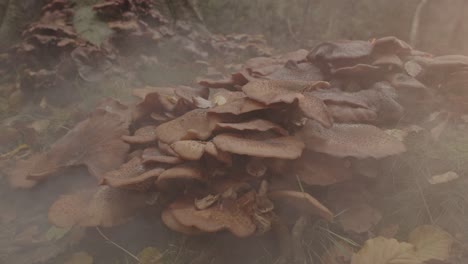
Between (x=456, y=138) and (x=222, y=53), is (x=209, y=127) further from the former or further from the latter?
(x=222, y=53)

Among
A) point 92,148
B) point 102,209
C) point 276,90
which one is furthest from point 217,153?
point 92,148

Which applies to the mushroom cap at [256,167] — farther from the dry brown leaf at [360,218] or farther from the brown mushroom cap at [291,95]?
the dry brown leaf at [360,218]

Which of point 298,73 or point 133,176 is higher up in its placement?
point 298,73

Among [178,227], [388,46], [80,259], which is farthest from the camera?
[388,46]

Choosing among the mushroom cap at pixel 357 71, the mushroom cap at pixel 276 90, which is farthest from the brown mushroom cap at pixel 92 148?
the mushroom cap at pixel 357 71

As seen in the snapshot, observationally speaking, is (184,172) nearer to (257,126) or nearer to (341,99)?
(257,126)

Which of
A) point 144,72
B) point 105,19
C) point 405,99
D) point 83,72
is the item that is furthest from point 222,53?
point 405,99

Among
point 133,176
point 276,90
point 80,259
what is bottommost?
point 80,259

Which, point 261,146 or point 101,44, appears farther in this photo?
point 101,44
